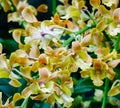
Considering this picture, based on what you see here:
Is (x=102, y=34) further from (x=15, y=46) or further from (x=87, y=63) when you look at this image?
(x=15, y=46)

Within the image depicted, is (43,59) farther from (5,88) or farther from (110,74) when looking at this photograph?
(5,88)

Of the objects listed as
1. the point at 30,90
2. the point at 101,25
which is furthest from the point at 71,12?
the point at 30,90

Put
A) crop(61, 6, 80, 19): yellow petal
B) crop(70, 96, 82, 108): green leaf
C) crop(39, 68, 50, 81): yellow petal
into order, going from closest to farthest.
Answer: crop(39, 68, 50, 81): yellow petal, crop(61, 6, 80, 19): yellow petal, crop(70, 96, 82, 108): green leaf

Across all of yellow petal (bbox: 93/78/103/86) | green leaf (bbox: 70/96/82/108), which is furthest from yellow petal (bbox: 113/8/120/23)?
green leaf (bbox: 70/96/82/108)

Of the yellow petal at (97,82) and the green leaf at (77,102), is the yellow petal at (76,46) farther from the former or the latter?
the green leaf at (77,102)

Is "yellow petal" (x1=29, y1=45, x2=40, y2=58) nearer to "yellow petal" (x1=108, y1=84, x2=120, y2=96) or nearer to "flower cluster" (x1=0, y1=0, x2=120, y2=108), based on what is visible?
"flower cluster" (x1=0, y1=0, x2=120, y2=108)

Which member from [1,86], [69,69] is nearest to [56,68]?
[69,69]

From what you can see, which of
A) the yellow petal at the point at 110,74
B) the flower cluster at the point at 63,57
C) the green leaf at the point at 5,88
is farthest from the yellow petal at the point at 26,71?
the green leaf at the point at 5,88

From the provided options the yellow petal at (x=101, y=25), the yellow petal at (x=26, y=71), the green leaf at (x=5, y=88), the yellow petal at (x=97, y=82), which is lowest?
the green leaf at (x=5, y=88)

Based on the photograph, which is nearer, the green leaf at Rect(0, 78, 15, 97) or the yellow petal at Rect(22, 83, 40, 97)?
the yellow petal at Rect(22, 83, 40, 97)
